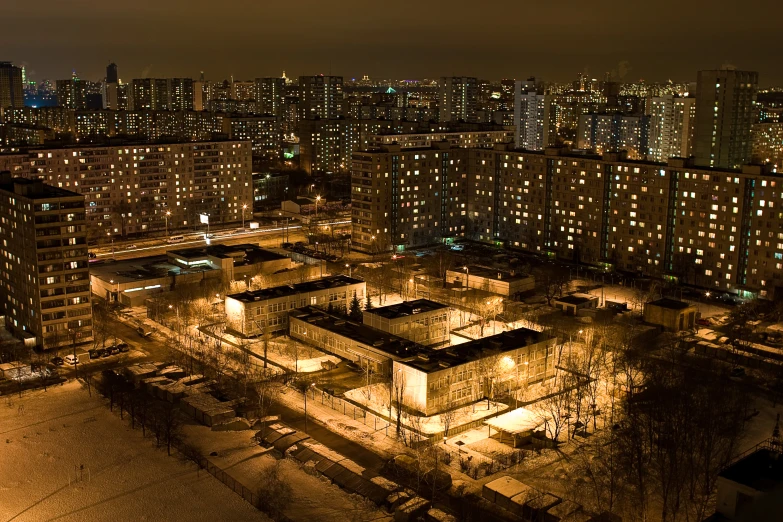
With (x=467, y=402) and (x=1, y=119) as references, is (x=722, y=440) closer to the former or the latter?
(x=467, y=402)

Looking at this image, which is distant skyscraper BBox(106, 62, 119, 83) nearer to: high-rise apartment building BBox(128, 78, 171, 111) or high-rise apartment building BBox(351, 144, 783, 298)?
high-rise apartment building BBox(128, 78, 171, 111)

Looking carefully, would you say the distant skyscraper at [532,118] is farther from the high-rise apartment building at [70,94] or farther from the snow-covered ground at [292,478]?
the snow-covered ground at [292,478]

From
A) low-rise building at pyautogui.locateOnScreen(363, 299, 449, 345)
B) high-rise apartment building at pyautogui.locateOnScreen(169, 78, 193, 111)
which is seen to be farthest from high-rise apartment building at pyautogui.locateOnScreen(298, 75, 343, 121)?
low-rise building at pyautogui.locateOnScreen(363, 299, 449, 345)

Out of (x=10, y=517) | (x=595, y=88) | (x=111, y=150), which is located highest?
(x=595, y=88)

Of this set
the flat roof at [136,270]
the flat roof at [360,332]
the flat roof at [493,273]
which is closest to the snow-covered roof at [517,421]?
the flat roof at [360,332]

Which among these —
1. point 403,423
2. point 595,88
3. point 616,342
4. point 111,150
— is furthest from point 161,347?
point 595,88

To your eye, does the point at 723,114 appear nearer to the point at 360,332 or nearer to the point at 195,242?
the point at 195,242
